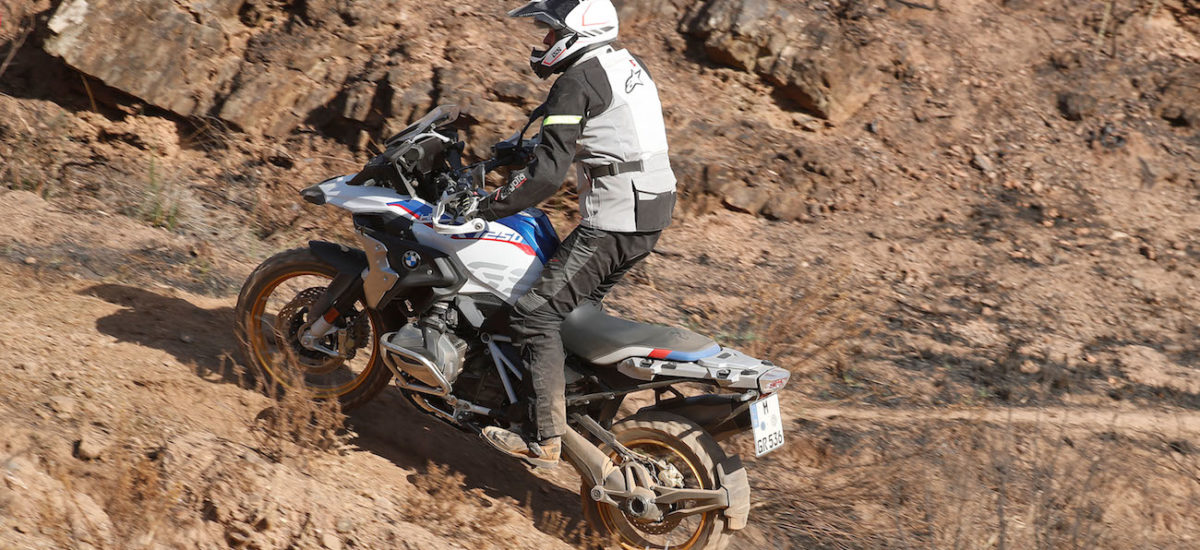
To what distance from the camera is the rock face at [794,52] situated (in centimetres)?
1056

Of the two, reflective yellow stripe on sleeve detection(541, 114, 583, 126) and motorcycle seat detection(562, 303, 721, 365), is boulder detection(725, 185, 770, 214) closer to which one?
motorcycle seat detection(562, 303, 721, 365)

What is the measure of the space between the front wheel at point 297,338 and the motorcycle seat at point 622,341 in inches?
45.8

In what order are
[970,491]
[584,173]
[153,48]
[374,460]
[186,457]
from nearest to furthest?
[186,457], [584,173], [374,460], [970,491], [153,48]

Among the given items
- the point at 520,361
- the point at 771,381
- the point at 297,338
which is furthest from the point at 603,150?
the point at 297,338

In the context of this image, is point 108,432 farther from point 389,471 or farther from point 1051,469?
point 1051,469

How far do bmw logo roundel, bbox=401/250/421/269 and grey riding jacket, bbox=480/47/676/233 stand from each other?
54cm

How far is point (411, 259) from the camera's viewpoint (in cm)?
475

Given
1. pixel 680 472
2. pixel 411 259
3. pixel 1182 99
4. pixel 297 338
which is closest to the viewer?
A: pixel 680 472

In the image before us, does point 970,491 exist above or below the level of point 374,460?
below

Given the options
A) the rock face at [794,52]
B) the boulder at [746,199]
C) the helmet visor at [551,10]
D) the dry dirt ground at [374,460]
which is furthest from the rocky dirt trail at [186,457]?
the rock face at [794,52]

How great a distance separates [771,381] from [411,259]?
1798 millimetres

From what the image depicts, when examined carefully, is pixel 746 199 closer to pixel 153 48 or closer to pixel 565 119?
pixel 565 119

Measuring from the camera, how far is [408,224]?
4.76 m

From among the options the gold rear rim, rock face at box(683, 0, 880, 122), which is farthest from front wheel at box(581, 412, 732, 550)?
rock face at box(683, 0, 880, 122)
